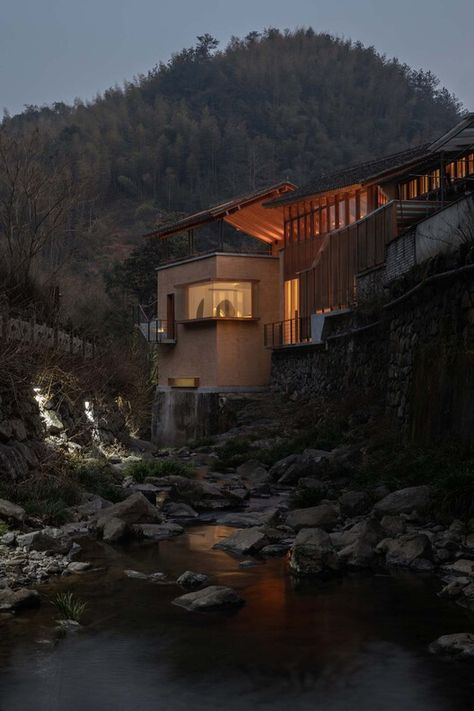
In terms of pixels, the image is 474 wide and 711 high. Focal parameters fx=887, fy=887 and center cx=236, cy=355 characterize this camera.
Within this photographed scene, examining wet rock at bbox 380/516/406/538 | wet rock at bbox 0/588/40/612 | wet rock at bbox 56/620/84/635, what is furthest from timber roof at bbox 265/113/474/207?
wet rock at bbox 56/620/84/635

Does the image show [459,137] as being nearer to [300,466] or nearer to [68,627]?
[300,466]

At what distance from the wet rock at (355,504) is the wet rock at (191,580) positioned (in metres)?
3.95

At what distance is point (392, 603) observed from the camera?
33.6 ft

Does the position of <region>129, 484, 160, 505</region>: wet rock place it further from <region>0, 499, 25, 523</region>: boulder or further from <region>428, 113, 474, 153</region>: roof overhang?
<region>428, 113, 474, 153</region>: roof overhang

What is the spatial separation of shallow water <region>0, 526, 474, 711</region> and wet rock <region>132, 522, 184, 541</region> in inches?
107

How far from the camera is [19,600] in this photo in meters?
9.90

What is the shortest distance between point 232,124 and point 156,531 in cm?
9732

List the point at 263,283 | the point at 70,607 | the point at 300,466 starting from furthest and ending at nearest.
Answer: the point at 263,283 → the point at 300,466 → the point at 70,607

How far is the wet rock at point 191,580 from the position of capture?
11.3 meters

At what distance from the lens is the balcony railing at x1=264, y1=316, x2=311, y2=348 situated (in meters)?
33.1

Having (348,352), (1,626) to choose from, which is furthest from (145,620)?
(348,352)

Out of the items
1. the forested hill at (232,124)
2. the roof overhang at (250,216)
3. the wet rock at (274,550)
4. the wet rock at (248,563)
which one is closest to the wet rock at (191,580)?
the wet rock at (248,563)

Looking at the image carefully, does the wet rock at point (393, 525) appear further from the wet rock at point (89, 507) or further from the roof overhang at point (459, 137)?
the roof overhang at point (459, 137)

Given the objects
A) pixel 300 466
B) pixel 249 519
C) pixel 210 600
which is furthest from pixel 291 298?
pixel 210 600
